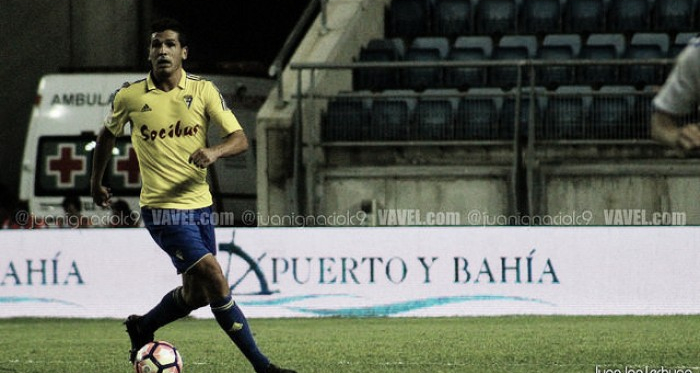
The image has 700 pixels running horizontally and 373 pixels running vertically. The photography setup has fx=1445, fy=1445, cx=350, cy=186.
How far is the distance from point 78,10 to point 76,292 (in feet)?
Result: 29.9

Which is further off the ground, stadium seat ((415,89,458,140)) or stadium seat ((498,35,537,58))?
stadium seat ((498,35,537,58))

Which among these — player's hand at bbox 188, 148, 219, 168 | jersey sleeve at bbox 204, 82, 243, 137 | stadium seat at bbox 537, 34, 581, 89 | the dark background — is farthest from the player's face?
the dark background

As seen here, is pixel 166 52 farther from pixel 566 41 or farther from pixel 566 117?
pixel 566 41

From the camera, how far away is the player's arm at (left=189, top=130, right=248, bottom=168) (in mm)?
7398

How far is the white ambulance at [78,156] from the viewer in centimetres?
→ 1717

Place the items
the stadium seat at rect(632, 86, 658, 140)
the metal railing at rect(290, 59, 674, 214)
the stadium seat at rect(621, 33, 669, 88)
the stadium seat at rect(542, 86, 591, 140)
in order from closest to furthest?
the metal railing at rect(290, 59, 674, 214) → the stadium seat at rect(632, 86, 658, 140) → the stadium seat at rect(542, 86, 591, 140) → the stadium seat at rect(621, 33, 669, 88)

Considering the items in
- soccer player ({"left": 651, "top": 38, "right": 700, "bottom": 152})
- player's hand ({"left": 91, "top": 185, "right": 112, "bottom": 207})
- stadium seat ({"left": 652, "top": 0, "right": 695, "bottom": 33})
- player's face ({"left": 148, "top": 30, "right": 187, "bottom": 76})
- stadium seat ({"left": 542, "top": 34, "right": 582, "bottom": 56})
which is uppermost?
stadium seat ({"left": 652, "top": 0, "right": 695, "bottom": 33})

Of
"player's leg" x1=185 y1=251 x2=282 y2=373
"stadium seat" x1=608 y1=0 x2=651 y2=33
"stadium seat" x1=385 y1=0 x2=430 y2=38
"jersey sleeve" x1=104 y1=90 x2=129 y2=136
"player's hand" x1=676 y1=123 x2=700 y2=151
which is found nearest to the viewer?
"player's hand" x1=676 y1=123 x2=700 y2=151

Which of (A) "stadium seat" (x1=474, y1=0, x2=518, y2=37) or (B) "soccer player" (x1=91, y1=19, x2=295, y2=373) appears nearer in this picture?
(B) "soccer player" (x1=91, y1=19, x2=295, y2=373)

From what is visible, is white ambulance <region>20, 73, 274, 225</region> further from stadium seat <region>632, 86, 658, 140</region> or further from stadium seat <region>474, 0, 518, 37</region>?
stadium seat <region>632, 86, 658, 140</region>

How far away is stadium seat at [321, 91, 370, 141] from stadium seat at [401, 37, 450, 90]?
5.49ft

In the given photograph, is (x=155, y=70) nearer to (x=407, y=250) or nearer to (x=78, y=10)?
(x=407, y=250)

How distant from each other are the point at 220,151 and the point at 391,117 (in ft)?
26.8

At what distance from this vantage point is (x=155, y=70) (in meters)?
8.05
